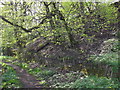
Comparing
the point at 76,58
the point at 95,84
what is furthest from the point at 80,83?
the point at 76,58

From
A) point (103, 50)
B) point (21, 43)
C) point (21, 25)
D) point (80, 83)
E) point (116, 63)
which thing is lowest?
point (80, 83)

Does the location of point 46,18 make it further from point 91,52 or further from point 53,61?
point 91,52

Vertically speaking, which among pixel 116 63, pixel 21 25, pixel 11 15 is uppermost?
pixel 11 15

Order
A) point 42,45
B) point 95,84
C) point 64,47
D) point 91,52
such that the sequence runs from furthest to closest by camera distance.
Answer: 1. point 42,45
2. point 64,47
3. point 91,52
4. point 95,84

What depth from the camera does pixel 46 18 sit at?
1184 centimetres

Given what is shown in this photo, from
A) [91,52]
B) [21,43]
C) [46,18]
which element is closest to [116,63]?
[91,52]

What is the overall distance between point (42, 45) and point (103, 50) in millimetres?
7544

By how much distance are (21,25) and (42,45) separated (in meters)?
3.77

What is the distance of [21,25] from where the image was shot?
1175 cm

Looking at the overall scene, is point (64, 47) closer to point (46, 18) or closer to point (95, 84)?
point (46, 18)

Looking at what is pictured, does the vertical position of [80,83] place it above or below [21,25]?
below

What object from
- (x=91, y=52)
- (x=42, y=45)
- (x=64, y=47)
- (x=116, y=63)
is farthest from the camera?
(x=42, y=45)

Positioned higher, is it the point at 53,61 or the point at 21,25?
the point at 21,25

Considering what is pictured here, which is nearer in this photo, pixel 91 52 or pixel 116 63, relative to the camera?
pixel 116 63
